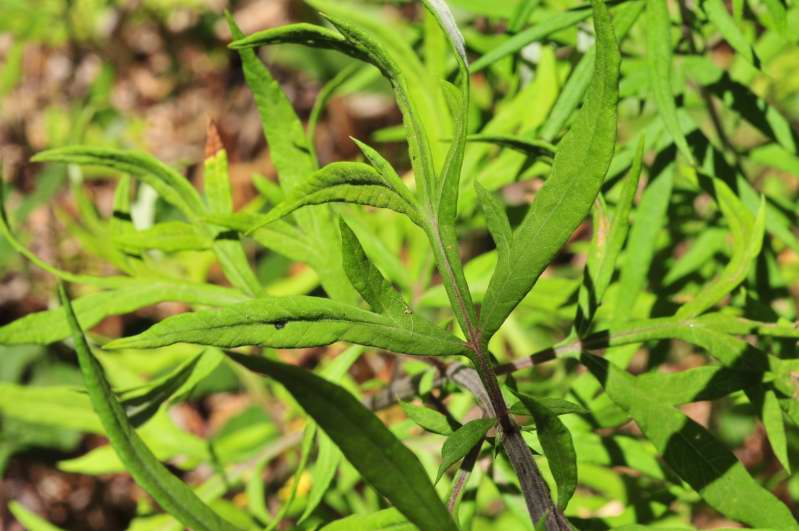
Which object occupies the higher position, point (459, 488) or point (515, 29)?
point (515, 29)

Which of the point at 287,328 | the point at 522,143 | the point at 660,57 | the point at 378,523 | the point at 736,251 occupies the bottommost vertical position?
the point at 378,523

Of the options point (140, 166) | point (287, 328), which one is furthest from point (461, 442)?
point (140, 166)

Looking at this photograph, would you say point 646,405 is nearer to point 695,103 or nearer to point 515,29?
point 515,29

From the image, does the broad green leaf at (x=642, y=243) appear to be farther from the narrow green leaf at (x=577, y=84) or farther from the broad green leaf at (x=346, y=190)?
the broad green leaf at (x=346, y=190)

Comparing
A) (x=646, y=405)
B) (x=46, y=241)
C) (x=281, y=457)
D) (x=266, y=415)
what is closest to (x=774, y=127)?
(x=646, y=405)

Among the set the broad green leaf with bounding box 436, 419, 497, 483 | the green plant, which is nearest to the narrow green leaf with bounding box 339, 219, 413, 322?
the green plant

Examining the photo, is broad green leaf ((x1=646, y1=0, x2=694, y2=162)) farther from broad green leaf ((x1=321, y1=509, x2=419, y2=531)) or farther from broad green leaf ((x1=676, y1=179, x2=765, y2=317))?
broad green leaf ((x1=321, y1=509, x2=419, y2=531))

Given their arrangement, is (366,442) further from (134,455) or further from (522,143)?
(522,143)
